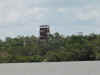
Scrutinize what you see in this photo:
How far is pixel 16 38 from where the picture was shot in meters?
29.8

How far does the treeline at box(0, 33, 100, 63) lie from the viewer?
12.0 metres

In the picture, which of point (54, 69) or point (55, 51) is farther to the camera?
point (55, 51)

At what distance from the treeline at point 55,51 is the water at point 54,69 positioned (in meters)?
4.00

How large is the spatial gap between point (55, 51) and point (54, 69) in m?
8.22

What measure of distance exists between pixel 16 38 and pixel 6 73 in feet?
75.7

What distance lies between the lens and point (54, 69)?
21.6ft

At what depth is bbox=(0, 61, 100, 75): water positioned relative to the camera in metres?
6.36

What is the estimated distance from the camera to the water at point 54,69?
6.36 metres

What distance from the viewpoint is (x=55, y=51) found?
583 inches

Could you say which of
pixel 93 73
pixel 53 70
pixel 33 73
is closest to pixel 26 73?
pixel 33 73

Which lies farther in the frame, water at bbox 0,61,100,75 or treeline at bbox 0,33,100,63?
treeline at bbox 0,33,100,63

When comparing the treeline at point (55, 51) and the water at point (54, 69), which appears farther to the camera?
the treeline at point (55, 51)

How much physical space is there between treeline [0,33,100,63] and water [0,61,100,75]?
4.00 metres

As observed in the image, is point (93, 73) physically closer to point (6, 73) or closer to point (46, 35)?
point (6, 73)
